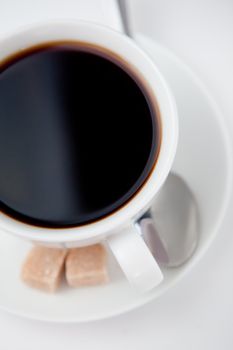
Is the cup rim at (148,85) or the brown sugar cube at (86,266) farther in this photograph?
the brown sugar cube at (86,266)

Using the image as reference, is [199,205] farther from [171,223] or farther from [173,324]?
[173,324]

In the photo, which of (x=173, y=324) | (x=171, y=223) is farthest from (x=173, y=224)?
(x=173, y=324)

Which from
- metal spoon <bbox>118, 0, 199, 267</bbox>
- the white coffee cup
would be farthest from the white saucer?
the white coffee cup

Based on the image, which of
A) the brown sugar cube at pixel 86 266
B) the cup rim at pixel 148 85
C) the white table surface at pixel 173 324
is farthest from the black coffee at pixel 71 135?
the white table surface at pixel 173 324

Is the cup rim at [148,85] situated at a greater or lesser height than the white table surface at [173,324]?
greater

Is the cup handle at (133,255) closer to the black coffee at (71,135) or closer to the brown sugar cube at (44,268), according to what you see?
the black coffee at (71,135)

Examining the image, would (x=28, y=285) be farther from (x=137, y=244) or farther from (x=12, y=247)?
(x=137, y=244)

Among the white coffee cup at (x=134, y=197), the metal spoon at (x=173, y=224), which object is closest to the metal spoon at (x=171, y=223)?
the metal spoon at (x=173, y=224)

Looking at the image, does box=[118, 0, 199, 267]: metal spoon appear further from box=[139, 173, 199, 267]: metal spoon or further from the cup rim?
the cup rim
